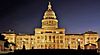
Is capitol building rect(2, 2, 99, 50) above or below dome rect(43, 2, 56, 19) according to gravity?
below

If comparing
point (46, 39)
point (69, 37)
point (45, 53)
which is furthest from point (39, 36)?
point (45, 53)

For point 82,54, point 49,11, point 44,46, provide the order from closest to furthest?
point 82,54 → point 44,46 → point 49,11

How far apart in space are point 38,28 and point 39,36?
16.5 ft

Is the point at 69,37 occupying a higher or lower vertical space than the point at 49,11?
lower

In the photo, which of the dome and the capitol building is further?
the dome

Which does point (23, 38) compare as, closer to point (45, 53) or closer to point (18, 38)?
point (18, 38)

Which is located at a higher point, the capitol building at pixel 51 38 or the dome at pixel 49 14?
the dome at pixel 49 14

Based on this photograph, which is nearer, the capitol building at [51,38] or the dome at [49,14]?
the capitol building at [51,38]

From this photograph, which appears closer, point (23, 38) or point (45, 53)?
point (45, 53)

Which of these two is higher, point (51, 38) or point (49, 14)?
point (49, 14)

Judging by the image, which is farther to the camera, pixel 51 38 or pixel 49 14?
pixel 49 14

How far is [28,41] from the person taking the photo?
150 metres

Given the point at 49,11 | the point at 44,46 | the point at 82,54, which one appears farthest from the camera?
the point at 49,11

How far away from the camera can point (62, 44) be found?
485 ft
